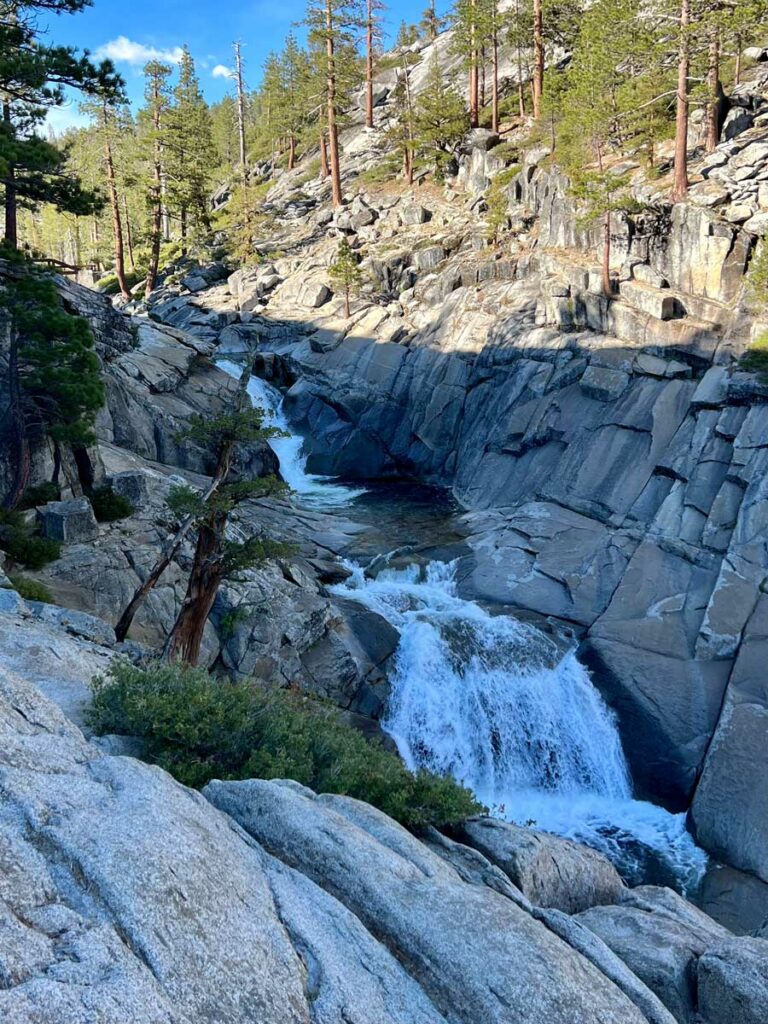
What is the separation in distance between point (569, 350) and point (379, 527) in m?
12.0

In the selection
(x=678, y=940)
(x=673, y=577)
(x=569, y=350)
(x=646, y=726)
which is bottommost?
(x=646, y=726)

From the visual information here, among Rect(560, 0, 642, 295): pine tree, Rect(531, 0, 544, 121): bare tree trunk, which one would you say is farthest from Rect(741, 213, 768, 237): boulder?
Rect(531, 0, 544, 121): bare tree trunk

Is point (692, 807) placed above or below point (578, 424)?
below

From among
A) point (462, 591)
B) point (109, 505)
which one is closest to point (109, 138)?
point (109, 505)

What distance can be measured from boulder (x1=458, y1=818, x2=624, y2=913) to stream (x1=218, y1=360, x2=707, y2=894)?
22.3 feet

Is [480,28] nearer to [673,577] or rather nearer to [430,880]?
[673,577]

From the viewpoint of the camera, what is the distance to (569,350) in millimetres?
30484

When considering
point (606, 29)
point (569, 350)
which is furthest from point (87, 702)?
point (606, 29)

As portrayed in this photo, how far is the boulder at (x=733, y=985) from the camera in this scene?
269 inches

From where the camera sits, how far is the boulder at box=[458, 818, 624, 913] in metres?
8.83

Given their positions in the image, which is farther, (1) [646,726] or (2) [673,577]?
(2) [673,577]

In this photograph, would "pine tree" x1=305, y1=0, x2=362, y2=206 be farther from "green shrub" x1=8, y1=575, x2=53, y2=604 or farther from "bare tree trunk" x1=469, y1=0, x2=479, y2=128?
"green shrub" x1=8, y1=575, x2=53, y2=604

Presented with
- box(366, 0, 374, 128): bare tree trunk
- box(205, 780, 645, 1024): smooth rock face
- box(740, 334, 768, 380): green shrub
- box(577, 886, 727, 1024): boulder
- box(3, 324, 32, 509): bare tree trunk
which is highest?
box(366, 0, 374, 128): bare tree trunk

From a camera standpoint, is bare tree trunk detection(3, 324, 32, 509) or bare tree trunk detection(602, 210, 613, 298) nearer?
bare tree trunk detection(3, 324, 32, 509)
